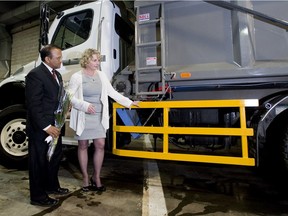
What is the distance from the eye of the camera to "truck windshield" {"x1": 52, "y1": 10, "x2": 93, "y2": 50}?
3.29 metres

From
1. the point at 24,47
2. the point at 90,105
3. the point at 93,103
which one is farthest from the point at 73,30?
the point at 24,47

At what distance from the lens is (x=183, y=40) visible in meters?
2.55

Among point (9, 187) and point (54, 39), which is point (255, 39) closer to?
point (54, 39)

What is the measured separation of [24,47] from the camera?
10891 mm

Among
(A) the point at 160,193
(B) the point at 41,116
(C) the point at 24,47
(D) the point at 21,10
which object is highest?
(D) the point at 21,10

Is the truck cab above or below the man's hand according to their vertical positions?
above

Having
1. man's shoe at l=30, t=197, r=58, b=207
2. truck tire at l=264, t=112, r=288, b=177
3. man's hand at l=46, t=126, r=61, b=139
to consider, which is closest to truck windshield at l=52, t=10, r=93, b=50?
man's hand at l=46, t=126, r=61, b=139

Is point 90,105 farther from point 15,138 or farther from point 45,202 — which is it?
point 15,138

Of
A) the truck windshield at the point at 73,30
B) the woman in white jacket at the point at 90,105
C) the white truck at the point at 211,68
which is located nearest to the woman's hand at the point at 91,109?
the woman in white jacket at the point at 90,105

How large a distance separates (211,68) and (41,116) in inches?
70.8

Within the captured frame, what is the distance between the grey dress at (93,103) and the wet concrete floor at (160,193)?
670 millimetres

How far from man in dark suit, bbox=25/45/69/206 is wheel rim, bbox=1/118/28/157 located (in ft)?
4.02

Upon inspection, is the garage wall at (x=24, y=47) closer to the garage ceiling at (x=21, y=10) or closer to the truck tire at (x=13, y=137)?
the garage ceiling at (x=21, y=10)

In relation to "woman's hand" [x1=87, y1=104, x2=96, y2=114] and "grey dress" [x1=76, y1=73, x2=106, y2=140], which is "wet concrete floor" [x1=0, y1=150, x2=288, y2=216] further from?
"woman's hand" [x1=87, y1=104, x2=96, y2=114]
